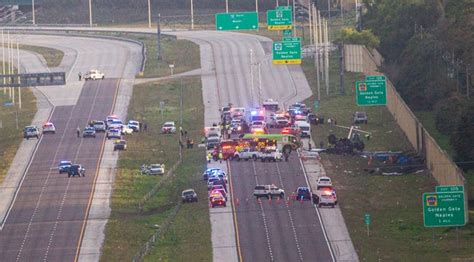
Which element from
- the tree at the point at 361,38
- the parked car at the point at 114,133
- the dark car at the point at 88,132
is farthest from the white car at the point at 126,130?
the tree at the point at 361,38

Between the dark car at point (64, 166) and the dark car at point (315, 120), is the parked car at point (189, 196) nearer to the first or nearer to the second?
the dark car at point (64, 166)

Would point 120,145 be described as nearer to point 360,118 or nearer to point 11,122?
point 360,118

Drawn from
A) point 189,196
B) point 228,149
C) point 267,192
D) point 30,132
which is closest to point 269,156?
point 228,149

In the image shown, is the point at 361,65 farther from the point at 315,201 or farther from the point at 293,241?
the point at 293,241

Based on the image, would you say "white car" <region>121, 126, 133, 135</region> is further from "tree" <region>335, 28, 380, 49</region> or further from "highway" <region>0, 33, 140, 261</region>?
"tree" <region>335, 28, 380, 49</region>

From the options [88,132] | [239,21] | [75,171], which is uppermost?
[239,21]

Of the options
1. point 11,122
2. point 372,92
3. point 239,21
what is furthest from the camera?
point 239,21

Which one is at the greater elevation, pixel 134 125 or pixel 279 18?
pixel 279 18
